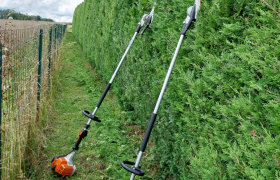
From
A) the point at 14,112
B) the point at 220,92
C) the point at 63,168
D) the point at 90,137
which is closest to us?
the point at 220,92

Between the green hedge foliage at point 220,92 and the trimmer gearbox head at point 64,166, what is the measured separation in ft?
3.39

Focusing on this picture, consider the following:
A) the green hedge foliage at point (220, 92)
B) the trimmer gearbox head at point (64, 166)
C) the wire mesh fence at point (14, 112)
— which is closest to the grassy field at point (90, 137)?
the trimmer gearbox head at point (64, 166)

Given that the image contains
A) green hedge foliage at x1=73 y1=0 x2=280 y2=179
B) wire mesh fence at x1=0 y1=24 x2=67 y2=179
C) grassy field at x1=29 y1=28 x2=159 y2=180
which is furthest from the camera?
grassy field at x1=29 y1=28 x2=159 y2=180

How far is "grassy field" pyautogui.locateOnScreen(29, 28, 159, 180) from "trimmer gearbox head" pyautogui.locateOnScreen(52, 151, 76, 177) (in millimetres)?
115

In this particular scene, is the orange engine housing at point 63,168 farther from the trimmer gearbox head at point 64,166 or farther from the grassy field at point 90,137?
the grassy field at point 90,137

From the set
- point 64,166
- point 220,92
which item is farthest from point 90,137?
point 220,92

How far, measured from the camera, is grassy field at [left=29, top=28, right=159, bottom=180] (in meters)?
3.40

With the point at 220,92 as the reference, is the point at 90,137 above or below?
below

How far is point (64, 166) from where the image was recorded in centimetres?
314

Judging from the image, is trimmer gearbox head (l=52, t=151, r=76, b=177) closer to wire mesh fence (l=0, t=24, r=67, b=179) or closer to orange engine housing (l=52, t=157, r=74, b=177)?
orange engine housing (l=52, t=157, r=74, b=177)

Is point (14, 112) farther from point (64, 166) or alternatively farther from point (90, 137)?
point (90, 137)

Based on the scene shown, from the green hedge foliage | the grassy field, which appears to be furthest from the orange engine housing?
the green hedge foliage

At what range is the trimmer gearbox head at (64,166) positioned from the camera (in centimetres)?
314

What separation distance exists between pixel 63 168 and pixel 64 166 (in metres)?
0.03
